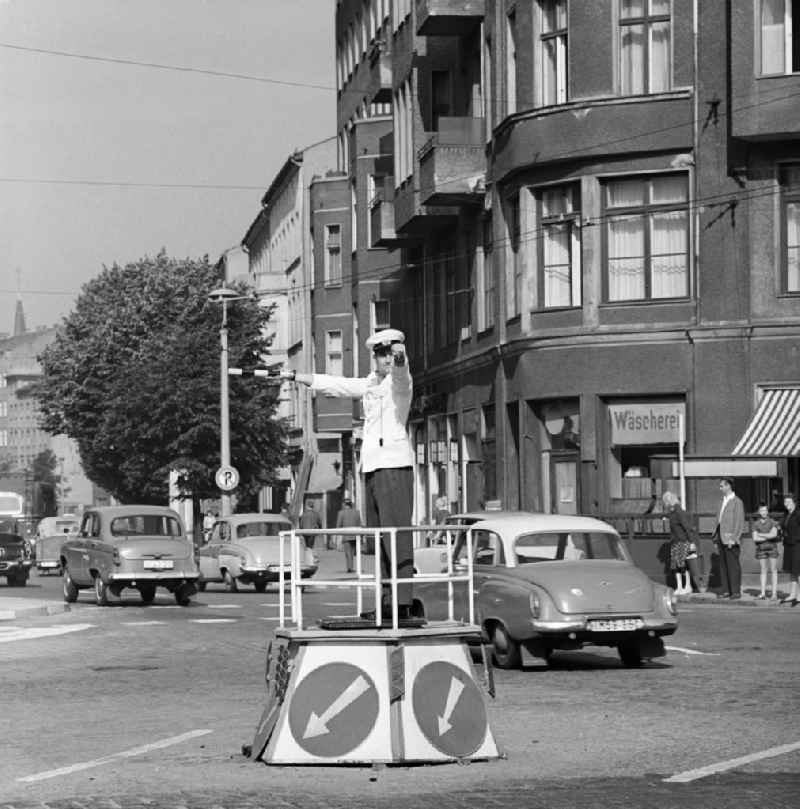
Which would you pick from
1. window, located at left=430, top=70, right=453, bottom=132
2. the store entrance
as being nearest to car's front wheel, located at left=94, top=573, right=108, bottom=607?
the store entrance

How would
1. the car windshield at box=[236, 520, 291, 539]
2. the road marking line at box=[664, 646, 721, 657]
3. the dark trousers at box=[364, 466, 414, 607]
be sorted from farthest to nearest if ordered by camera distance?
the car windshield at box=[236, 520, 291, 539] → the road marking line at box=[664, 646, 721, 657] → the dark trousers at box=[364, 466, 414, 607]

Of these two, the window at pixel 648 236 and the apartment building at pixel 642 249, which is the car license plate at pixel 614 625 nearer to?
the apartment building at pixel 642 249

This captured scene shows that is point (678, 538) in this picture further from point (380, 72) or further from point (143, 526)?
point (380, 72)

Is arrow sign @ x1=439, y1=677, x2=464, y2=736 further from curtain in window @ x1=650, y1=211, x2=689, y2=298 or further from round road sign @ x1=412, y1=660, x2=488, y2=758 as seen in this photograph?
curtain in window @ x1=650, y1=211, x2=689, y2=298

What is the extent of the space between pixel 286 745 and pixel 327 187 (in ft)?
199

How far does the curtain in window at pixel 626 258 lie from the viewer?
130 feet

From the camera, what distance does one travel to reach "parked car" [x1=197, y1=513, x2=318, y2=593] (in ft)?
139

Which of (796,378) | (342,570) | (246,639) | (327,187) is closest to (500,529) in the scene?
(246,639)

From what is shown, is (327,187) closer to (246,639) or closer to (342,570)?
(342,570)

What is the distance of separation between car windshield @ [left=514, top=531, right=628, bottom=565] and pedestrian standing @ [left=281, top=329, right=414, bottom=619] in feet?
25.2

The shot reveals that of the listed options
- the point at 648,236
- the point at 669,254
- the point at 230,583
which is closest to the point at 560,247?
the point at 648,236

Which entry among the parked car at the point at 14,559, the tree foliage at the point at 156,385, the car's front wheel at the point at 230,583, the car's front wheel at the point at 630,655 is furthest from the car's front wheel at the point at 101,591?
the tree foliage at the point at 156,385

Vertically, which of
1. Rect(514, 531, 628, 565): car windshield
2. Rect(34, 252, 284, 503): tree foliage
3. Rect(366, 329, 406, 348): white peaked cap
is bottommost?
Rect(514, 531, 628, 565): car windshield

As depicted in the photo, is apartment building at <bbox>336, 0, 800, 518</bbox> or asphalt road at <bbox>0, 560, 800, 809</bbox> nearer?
asphalt road at <bbox>0, 560, 800, 809</bbox>
